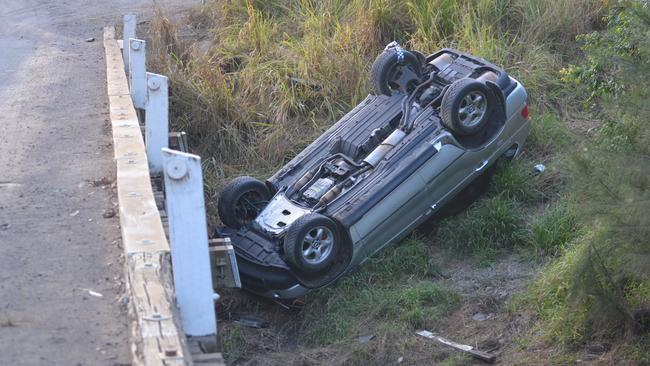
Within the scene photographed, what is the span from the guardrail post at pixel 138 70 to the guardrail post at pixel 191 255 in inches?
176

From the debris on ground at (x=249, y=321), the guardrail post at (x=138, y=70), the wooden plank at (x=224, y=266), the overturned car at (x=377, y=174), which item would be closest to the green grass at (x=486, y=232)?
the overturned car at (x=377, y=174)

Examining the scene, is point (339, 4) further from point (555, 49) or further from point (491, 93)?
point (491, 93)

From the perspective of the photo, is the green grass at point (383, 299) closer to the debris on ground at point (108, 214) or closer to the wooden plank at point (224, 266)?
the wooden plank at point (224, 266)

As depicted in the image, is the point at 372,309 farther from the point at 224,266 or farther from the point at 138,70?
the point at 138,70

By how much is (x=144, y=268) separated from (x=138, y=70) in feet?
15.7

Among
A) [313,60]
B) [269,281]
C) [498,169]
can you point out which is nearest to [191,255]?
[269,281]

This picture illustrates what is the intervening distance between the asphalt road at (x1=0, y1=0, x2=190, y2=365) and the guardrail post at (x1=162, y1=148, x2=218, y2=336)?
353 mm

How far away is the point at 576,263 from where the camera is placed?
7.00 metres

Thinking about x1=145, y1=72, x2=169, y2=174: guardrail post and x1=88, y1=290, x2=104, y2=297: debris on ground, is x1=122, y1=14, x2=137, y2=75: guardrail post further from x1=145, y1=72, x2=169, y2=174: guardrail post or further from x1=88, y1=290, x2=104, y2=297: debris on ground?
x1=88, y1=290, x2=104, y2=297: debris on ground

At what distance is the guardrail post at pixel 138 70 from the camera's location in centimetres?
959

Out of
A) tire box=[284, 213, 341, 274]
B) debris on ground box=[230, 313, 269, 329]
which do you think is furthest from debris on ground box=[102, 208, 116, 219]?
debris on ground box=[230, 313, 269, 329]

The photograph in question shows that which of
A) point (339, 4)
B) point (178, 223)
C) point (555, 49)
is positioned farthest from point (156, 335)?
point (339, 4)

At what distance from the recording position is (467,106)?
29.8 ft

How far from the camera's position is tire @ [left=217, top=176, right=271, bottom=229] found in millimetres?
9164
